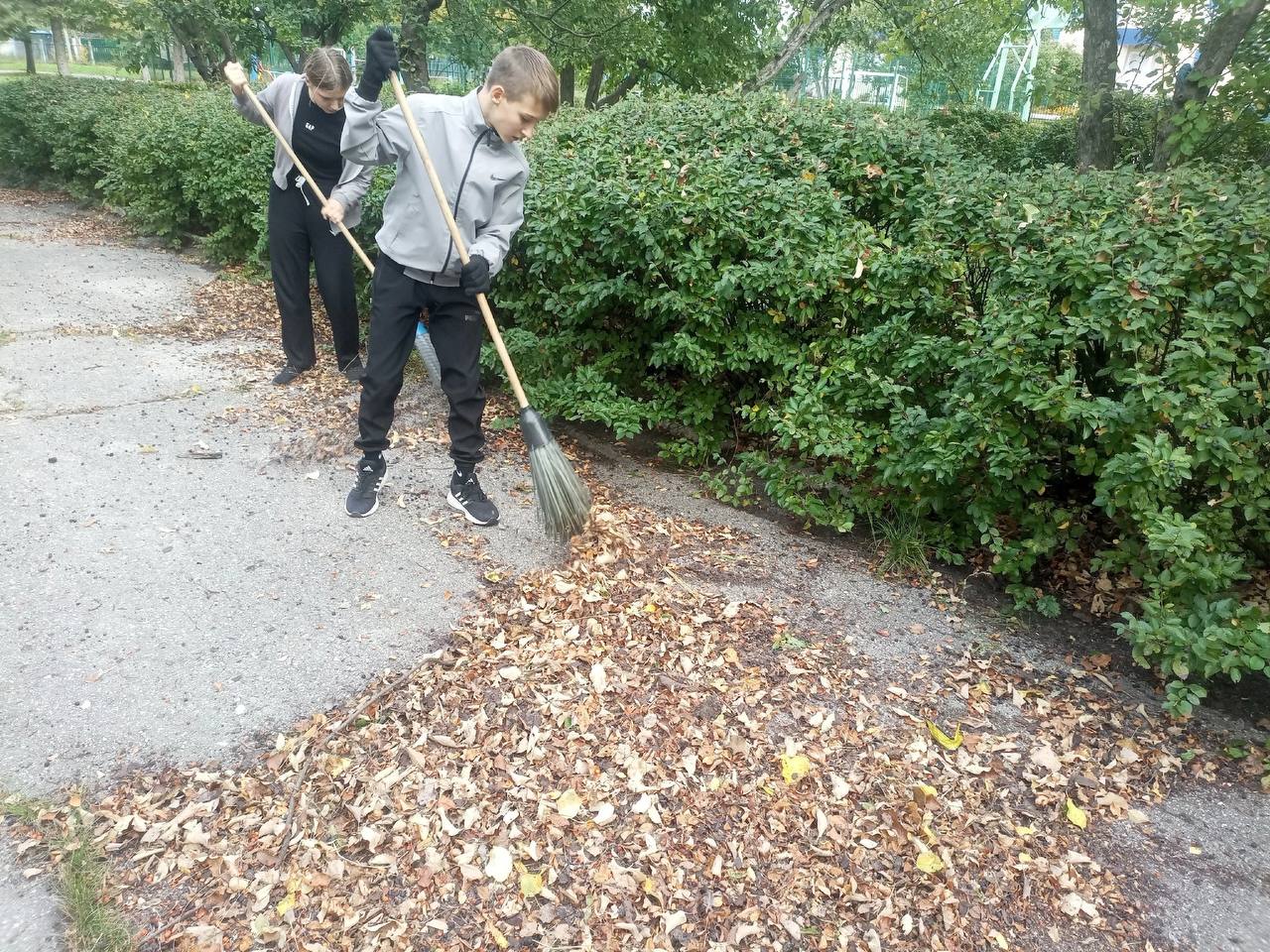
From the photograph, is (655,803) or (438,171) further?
(438,171)

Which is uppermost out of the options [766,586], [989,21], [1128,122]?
[989,21]

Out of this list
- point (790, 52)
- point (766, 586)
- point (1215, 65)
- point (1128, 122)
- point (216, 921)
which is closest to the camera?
point (216, 921)

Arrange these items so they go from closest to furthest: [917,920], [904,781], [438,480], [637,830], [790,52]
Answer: [917,920] → [637,830] → [904,781] → [438,480] → [790,52]

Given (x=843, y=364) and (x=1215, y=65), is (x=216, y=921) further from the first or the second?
(x=1215, y=65)

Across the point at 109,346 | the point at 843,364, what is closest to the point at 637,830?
the point at 843,364

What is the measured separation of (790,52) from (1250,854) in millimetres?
9885

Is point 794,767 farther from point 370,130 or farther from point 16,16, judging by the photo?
point 16,16

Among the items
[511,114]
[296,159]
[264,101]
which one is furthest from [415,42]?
[511,114]

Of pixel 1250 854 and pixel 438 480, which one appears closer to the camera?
pixel 1250 854

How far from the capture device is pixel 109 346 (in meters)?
5.95

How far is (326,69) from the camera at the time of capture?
467cm

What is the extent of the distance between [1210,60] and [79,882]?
24.3 feet

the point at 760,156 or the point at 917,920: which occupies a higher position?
the point at 760,156

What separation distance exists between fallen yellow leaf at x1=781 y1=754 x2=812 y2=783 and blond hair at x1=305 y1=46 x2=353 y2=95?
4089mm
